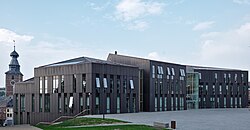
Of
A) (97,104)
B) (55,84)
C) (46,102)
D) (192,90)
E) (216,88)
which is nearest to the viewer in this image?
(97,104)

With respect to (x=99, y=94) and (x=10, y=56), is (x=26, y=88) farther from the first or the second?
(x=10, y=56)

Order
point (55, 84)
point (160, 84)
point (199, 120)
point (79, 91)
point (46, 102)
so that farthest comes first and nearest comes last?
1. point (160, 84)
2. point (46, 102)
3. point (55, 84)
4. point (79, 91)
5. point (199, 120)

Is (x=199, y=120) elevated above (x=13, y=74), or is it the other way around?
(x=13, y=74)

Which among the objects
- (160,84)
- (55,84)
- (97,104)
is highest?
(55,84)

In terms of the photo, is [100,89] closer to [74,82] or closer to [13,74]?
[74,82]

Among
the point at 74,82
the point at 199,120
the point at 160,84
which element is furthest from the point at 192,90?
the point at 199,120

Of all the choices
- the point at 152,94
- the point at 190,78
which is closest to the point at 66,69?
the point at 152,94

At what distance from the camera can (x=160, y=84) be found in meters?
59.2

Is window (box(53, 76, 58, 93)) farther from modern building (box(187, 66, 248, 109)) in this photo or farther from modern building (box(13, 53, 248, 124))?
modern building (box(187, 66, 248, 109))

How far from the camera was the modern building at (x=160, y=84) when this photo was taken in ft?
186

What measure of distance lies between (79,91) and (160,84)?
18.1m

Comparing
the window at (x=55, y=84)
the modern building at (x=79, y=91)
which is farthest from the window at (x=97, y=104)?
the window at (x=55, y=84)

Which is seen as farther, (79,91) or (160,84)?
(160,84)

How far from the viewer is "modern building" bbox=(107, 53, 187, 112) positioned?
56.6 m
